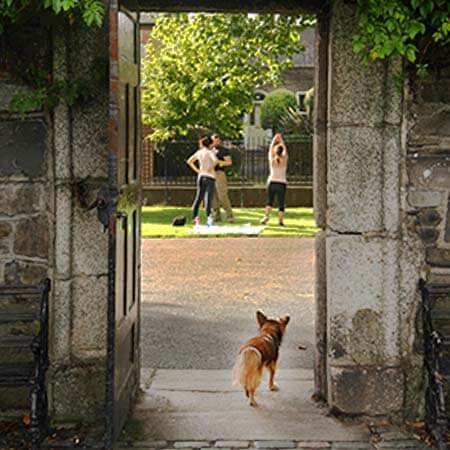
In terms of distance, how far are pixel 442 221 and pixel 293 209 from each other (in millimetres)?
16038

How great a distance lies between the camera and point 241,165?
22.6 m

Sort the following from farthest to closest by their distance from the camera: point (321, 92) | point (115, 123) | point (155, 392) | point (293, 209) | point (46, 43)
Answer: point (293, 209) < point (155, 392) < point (321, 92) < point (46, 43) < point (115, 123)

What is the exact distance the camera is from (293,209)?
21.6m

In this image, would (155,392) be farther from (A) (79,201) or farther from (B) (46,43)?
(B) (46,43)

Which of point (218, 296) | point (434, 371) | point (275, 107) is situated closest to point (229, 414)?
point (434, 371)

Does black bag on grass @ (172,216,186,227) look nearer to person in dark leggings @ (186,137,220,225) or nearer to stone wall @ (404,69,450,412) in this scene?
person in dark leggings @ (186,137,220,225)

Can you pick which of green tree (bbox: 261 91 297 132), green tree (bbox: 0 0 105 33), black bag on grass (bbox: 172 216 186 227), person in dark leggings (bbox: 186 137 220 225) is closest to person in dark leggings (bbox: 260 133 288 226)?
person in dark leggings (bbox: 186 137 220 225)

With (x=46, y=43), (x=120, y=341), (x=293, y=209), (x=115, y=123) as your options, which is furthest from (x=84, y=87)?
(x=293, y=209)

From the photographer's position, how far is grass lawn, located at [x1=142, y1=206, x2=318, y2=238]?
1625 cm

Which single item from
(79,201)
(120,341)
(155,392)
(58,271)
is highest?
(79,201)

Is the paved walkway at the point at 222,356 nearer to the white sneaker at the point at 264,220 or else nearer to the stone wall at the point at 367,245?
the stone wall at the point at 367,245

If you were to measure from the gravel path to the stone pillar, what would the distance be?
1.79 metres

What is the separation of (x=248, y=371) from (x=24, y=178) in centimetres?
191

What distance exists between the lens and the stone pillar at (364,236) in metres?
5.46
